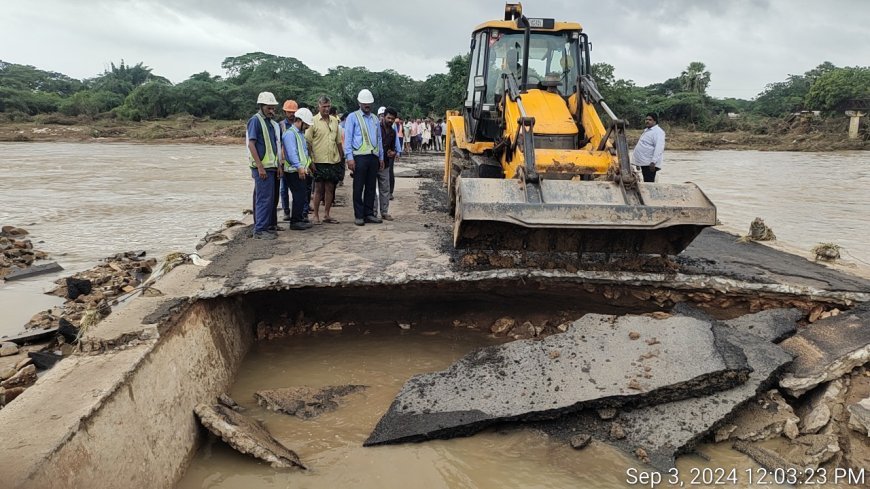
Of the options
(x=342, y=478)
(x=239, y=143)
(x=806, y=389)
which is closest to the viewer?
(x=342, y=478)

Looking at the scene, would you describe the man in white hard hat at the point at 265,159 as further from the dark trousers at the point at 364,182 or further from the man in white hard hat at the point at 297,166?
the dark trousers at the point at 364,182

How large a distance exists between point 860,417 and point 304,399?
11.4 feet

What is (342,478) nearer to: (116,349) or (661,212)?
(116,349)

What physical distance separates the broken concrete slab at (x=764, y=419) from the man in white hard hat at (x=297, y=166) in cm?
482

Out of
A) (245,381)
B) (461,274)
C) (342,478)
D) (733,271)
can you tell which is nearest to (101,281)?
(245,381)

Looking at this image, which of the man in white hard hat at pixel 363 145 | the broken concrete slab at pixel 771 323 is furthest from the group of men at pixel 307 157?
the broken concrete slab at pixel 771 323

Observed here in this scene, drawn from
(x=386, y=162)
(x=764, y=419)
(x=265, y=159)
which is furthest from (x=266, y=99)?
(x=764, y=419)

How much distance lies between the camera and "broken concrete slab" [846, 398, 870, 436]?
10.8ft

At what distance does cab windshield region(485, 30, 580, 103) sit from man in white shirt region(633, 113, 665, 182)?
1873mm

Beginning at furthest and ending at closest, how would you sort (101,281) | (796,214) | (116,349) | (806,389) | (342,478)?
(796,214), (101,281), (806,389), (116,349), (342,478)

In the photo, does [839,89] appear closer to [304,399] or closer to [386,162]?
[386,162]

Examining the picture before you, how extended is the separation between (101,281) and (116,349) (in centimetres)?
389

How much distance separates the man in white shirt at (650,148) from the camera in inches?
329

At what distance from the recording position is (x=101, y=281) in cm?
676
